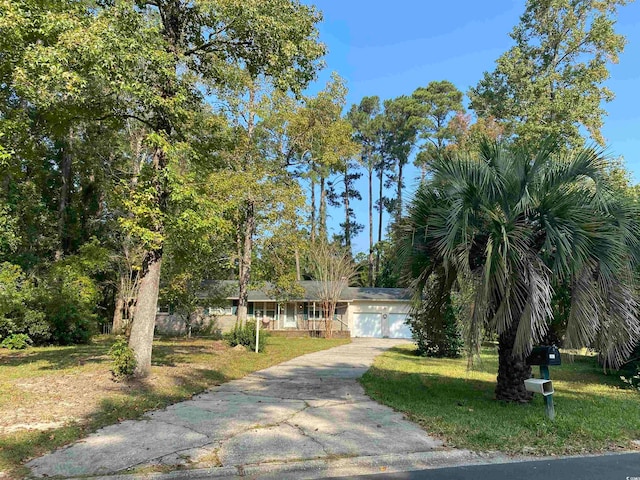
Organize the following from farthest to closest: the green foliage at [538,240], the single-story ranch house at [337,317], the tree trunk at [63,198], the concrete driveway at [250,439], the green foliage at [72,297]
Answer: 1. the single-story ranch house at [337,317]
2. the tree trunk at [63,198]
3. the green foliage at [72,297]
4. the green foliage at [538,240]
5. the concrete driveway at [250,439]

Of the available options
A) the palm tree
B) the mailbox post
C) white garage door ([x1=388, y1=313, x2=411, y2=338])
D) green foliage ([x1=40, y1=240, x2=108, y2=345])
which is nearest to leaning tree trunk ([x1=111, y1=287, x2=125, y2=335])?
green foliage ([x1=40, y1=240, x2=108, y2=345])

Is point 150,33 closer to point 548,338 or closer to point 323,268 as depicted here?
point 548,338

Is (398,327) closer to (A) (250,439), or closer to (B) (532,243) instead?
(B) (532,243)

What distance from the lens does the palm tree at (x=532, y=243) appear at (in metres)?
6.34

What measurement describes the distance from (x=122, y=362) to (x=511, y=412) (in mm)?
7474

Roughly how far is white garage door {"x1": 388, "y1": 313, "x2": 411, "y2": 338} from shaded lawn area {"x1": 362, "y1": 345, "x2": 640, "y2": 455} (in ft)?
59.4

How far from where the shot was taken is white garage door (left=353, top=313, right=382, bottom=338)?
30.1 metres

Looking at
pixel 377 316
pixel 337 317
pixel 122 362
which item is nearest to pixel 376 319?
pixel 377 316

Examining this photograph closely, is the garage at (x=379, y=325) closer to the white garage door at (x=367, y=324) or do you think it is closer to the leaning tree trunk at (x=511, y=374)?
the white garage door at (x=367, y=324)

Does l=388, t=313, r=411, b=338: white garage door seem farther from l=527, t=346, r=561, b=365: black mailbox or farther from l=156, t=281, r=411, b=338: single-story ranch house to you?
l=527, t=346, r=561, b=365: black mailbox

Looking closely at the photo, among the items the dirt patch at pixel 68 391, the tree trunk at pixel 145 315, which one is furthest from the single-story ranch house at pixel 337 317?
the tree trunk at pixel 145 315

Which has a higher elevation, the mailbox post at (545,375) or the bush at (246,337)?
the mailbox post at (545,375)

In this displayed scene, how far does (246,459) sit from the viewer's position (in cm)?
458

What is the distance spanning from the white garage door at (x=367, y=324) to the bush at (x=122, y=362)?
22510 millimetres
